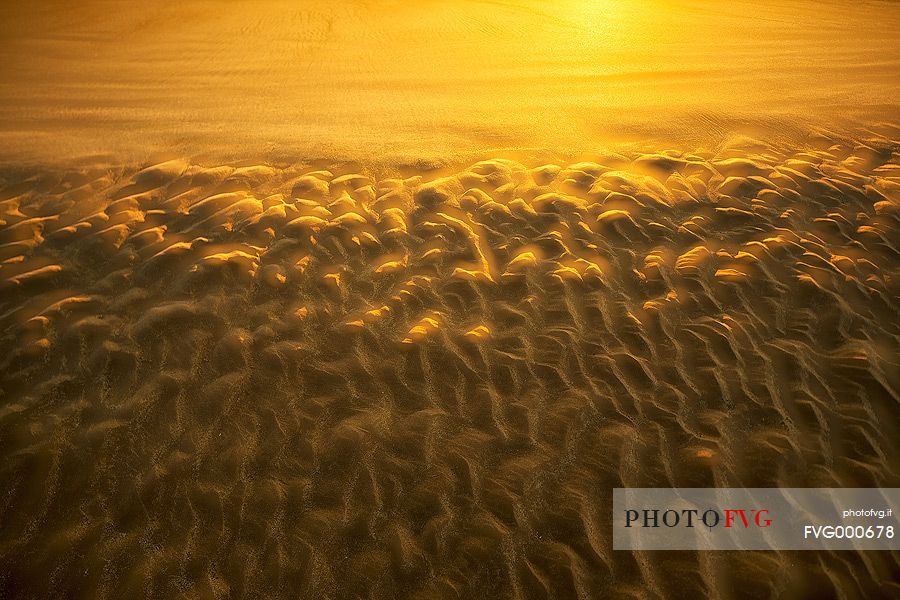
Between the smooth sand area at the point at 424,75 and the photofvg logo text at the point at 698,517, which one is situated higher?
the smooth sand area at the point at 424,75

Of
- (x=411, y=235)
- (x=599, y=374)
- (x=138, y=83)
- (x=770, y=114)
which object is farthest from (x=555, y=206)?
(x=138, y=83)

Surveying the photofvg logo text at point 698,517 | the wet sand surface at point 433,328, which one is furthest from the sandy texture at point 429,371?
the photofvg logo text at point 698,517

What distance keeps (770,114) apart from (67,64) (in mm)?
8383

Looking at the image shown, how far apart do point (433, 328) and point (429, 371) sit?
1.13 ft

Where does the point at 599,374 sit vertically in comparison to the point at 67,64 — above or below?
below

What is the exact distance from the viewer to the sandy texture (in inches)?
113

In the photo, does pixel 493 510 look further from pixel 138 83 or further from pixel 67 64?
pixel 67 64

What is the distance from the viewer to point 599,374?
362 centimetres

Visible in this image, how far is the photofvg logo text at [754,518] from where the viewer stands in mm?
2848

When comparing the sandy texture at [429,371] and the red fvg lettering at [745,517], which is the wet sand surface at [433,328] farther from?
the red fvg lettering at [745,517]

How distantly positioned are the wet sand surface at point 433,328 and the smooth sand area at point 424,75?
0.23 feet

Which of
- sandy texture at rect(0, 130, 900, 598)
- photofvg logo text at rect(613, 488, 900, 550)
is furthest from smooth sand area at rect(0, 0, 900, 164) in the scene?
photofvg logo text at rect(613, 488, 900, 550)

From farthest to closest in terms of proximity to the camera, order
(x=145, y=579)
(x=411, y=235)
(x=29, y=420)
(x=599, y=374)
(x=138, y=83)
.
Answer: (x=138, y=83) → (x=411, y=235) → (x=599, y=374) → (x=29, y=420) → (x=145, y=579)

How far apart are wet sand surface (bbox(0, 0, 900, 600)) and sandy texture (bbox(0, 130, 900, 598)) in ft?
0.06
